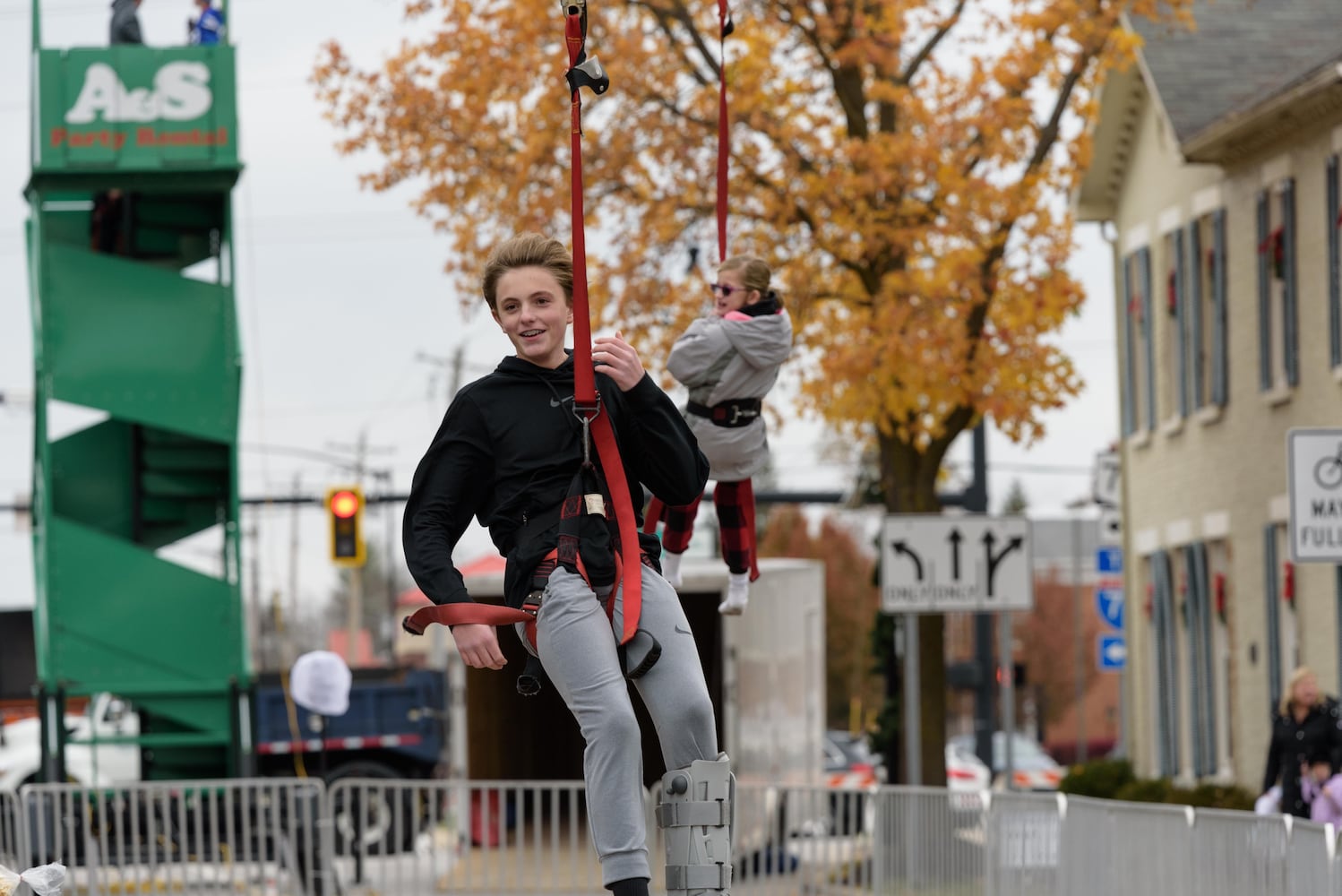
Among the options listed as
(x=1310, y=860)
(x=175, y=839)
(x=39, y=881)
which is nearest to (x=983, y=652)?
(x=175, y=839)

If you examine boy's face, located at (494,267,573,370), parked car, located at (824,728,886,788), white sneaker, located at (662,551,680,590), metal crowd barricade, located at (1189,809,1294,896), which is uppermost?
boy's face, located at (494,267,573,370)

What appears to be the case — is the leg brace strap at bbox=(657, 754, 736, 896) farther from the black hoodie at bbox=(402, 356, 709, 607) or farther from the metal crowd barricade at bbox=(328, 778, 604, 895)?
the metal crowd barricade at bbox=(328, 778, 604, 895)

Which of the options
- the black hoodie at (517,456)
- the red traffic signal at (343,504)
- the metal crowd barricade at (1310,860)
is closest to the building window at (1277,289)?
the red traffic signal at (343,504)

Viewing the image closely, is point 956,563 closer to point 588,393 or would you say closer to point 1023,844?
point 1023,844

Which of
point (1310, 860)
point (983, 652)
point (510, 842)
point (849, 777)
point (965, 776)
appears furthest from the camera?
point (849, 777)

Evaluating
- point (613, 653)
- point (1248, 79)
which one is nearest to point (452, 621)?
point (613, 653)

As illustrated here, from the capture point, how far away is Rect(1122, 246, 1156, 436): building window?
30.3 meters

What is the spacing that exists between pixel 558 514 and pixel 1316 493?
838cm

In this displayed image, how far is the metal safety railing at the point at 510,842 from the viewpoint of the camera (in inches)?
549

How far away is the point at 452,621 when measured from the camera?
640 centimetres

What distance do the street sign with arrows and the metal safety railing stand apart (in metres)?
2.29

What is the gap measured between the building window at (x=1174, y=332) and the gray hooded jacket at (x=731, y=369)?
20.1 metres

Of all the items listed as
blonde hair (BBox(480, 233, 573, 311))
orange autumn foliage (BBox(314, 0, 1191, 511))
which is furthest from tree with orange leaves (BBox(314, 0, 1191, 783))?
blonde hair (BBox(480, 233, 573, 311))

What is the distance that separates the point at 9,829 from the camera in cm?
1705
